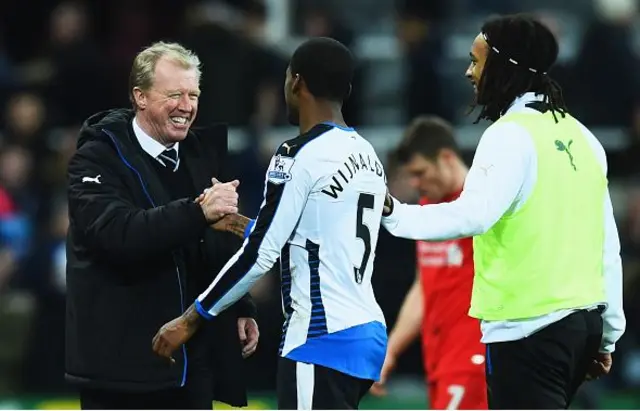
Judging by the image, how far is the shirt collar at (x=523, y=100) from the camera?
5605mm

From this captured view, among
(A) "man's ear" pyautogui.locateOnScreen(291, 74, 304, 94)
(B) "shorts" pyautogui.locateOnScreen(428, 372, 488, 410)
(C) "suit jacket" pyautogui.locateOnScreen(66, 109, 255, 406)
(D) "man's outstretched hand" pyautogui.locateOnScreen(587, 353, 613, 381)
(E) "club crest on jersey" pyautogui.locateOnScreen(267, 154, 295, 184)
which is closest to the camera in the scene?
(E) "club crest on jersey" pyautogui.locateOnScreen(267, 154, 295, 184)

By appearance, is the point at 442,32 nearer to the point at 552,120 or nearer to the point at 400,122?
the point at 400,122

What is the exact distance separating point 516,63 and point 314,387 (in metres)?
1.45

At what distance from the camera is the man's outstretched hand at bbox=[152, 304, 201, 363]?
5.53 metres

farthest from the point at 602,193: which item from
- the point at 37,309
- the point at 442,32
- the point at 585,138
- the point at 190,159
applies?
the point at 442,32

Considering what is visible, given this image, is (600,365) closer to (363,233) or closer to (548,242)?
(548,242)

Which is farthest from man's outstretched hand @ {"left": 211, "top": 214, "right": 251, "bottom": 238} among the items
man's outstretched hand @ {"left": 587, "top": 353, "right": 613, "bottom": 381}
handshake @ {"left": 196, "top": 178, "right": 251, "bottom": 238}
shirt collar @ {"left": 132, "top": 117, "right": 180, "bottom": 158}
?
man's outstretched hand @ {"left": 587, "top": 353, "right": 613, "bottom": 381}

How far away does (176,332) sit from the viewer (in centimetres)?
555

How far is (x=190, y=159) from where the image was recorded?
605 cm

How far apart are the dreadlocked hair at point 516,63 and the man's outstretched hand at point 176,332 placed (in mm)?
1381

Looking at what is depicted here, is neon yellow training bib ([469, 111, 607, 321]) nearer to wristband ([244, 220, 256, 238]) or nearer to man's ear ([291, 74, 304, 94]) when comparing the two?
man's ear ([291, 74, 304, 94])

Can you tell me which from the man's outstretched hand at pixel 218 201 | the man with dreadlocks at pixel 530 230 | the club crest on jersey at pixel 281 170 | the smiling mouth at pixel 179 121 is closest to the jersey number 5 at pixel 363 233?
the man with dreadlocks at pixel 530 230

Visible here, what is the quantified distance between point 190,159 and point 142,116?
281 mm

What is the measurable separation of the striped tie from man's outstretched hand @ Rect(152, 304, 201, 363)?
0.69 meters
